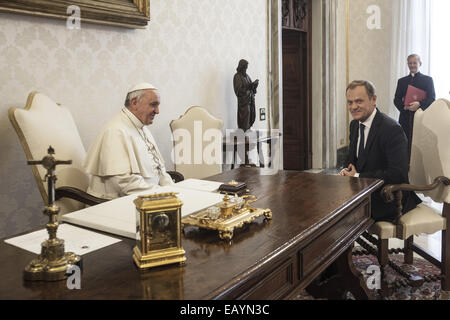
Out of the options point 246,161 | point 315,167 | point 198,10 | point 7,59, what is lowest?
point 315,167

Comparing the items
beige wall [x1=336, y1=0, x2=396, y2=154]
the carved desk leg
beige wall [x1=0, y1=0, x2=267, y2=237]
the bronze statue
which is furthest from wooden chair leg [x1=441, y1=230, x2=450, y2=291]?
beige wall [x1=336, y1=0, x2=396, y2=154]

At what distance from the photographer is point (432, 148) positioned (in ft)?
10.7

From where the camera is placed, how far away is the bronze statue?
5285 mm

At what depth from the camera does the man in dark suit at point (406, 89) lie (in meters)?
7.48

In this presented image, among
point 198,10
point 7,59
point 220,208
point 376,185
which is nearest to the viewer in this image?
point 220,208

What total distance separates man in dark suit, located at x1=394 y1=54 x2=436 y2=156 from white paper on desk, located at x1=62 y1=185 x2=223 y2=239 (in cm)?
616

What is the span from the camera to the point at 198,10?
497 centimetres

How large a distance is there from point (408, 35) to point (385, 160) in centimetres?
646

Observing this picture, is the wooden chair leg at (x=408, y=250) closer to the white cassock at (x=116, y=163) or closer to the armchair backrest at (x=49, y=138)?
the white cassock at (x=116, y=163)

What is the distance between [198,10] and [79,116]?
202 cm

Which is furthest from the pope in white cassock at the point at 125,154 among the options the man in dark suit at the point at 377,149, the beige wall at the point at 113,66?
the man in dark suit at the point at 377,149

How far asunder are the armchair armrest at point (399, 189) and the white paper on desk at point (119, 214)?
1.34m
